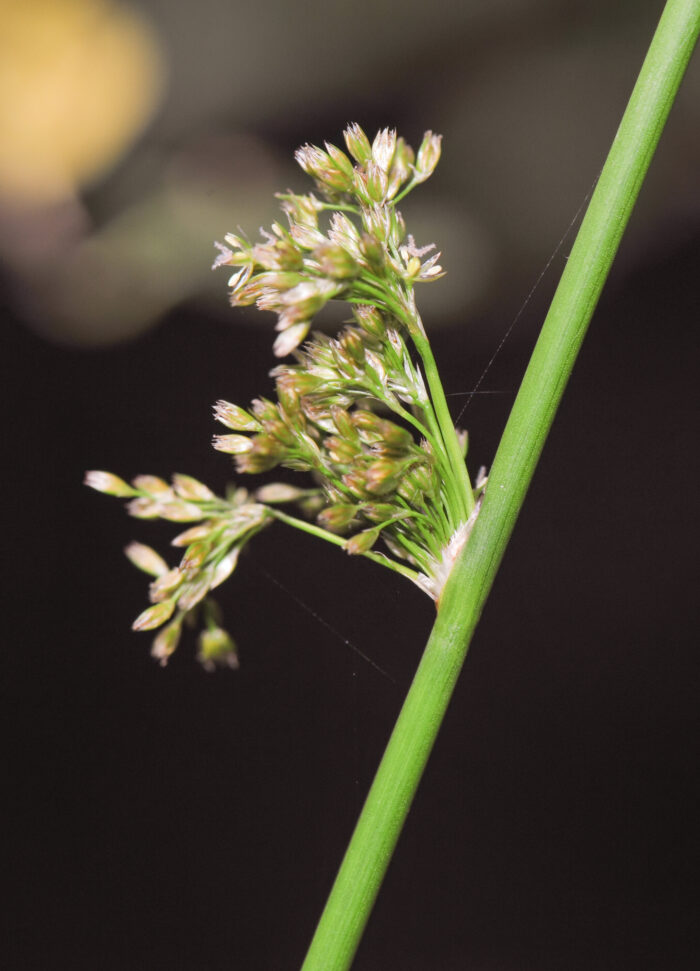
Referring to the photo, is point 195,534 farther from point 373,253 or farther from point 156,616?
point 373,253

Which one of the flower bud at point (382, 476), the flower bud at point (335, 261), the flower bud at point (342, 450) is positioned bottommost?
the flower bud at point (382, 476)

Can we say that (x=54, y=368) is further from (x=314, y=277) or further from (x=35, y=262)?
(x=314, y=277)

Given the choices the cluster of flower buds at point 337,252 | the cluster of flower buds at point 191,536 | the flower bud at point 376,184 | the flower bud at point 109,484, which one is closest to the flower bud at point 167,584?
the cluster of flower buds at point 191,536

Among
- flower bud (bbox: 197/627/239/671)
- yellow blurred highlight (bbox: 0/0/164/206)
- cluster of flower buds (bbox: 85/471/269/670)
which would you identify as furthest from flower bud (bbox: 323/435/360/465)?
yellow blurred highlight (bbox: 0/0/164/206)

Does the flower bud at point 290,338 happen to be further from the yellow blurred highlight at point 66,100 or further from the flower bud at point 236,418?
the yellow blurred highlight at point 66,100

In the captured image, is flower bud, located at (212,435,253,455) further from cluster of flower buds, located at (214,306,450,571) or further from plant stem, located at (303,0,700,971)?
plant stem, located at (303,0,700,971)

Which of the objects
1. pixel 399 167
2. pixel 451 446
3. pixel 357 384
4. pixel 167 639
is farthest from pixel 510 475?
pixel 167 639

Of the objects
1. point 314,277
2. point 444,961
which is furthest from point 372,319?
point 444,961

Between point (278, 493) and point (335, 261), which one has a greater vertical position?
point (335, 261)
